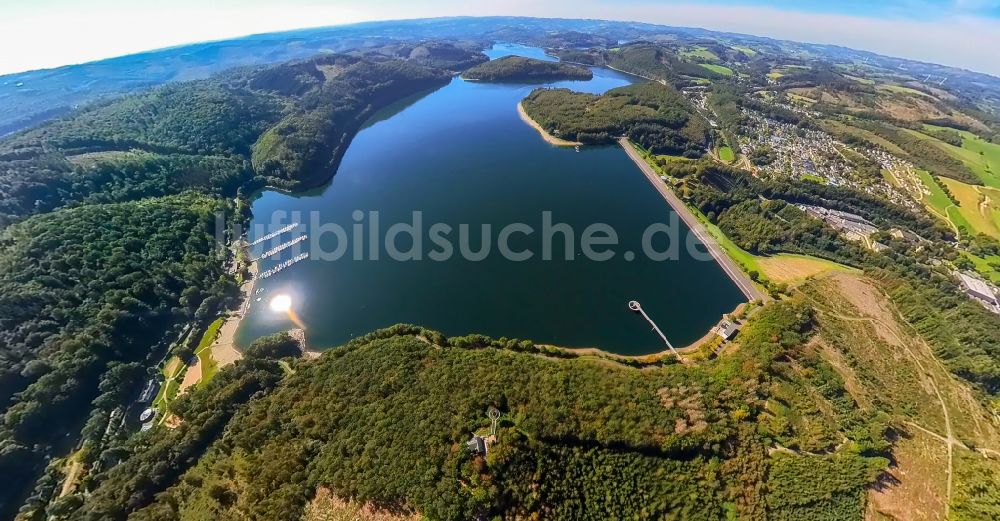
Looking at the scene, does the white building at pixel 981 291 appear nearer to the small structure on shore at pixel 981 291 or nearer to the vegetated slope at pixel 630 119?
the small structure on shore at pixel 981 291

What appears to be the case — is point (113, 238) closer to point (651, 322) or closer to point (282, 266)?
point (282, 266)

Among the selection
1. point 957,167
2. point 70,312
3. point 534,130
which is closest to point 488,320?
point 70,312

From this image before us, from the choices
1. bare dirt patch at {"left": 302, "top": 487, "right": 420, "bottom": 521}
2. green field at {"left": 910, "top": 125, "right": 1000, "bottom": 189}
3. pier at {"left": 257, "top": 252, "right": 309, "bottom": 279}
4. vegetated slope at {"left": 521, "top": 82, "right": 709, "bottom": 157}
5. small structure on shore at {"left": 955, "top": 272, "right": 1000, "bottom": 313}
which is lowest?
bare dirt patch at {"left": 302, "top": 487, "right": 420, "bottom": 521}

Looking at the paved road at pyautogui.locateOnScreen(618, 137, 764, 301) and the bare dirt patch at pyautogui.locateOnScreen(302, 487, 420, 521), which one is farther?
the paved road at pyautogui.locateOnScreen(618, 137, 764, 301)

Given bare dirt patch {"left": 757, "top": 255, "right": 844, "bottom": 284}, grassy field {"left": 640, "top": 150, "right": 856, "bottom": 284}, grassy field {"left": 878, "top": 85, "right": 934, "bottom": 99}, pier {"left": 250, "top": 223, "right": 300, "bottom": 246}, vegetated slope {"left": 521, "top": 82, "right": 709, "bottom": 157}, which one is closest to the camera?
bare dirt patch {"left": 757, "top": 255, "right": 844, "bottom": 284}

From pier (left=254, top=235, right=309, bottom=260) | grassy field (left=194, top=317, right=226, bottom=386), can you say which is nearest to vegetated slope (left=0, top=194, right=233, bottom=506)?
grassy field (left=194, top=317, right=226, bottom=386)

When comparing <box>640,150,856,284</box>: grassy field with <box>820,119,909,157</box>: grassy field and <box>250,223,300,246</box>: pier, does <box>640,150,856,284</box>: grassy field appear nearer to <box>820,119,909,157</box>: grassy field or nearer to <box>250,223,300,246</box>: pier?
<box>820,119,909,157</box>: grassy field

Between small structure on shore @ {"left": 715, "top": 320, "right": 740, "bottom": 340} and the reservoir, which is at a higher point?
the reservoir
